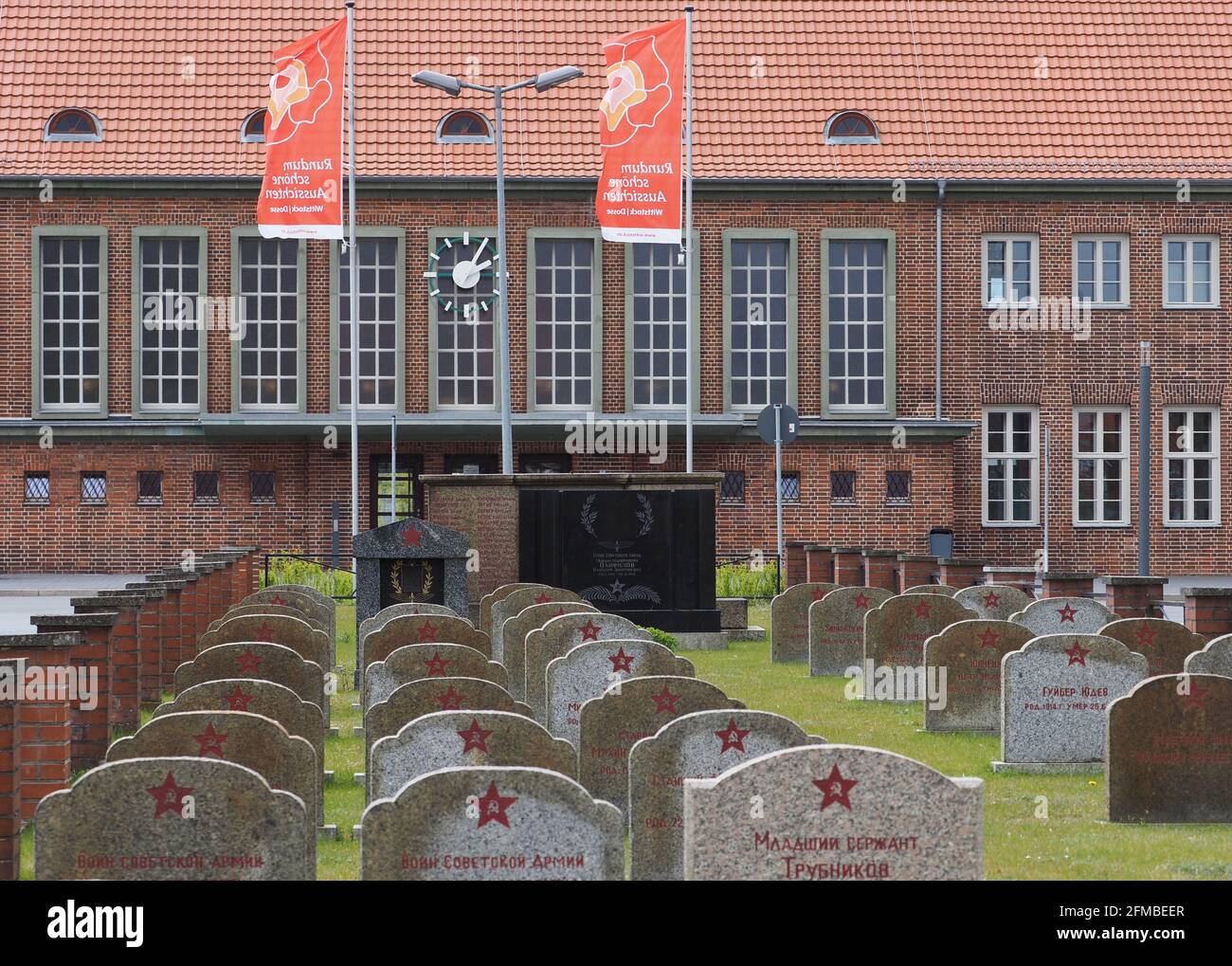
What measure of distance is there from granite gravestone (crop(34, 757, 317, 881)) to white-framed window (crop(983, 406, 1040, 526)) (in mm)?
35623

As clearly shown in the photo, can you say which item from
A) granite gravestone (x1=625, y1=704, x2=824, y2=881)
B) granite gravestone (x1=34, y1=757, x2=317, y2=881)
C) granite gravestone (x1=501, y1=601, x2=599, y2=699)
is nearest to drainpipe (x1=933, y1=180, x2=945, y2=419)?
granite gravestone (x1=501, y1=601, x2=599, y2=699)

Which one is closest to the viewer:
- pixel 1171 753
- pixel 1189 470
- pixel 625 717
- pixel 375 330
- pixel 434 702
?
pixel 625 717

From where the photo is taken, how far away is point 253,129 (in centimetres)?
4141

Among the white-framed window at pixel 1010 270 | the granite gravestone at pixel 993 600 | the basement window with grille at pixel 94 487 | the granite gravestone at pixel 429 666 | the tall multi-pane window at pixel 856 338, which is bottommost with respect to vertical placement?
the granite gravestone at pixel 993 600

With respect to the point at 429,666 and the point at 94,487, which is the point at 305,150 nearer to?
the point at 94,487

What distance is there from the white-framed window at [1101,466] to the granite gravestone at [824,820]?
3557cm

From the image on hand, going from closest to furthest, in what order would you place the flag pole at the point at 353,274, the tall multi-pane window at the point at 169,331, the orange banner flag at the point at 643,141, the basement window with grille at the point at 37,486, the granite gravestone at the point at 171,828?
the granite gravestone at the point at 171,828
the orange banner flag at the point at 643,141
the flag pole at the point at 353,274
the basement window with grille at the point at 37,486
the tall multi-pane window at the point at 169,331

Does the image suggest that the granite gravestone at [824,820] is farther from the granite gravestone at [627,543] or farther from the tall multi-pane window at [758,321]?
the tall multi-pane window at [758,321]

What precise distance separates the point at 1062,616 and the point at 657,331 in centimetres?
2413

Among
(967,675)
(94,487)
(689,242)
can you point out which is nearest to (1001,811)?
(967,675)

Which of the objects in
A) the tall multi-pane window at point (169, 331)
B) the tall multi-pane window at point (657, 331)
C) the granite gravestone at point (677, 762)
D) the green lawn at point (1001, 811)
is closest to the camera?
the granite gravestone at point (677, 762)

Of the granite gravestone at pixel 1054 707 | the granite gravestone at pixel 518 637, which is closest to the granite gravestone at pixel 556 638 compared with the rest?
the granite gravestone at pixel 518 637

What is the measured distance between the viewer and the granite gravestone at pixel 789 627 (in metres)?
22.4

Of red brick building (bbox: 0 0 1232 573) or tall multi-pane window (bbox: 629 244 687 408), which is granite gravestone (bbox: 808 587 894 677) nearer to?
red brick building (bbox: 0 0 1232 573)
